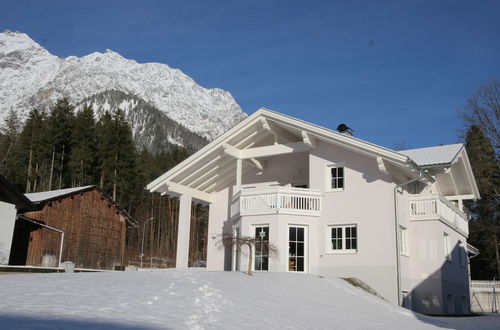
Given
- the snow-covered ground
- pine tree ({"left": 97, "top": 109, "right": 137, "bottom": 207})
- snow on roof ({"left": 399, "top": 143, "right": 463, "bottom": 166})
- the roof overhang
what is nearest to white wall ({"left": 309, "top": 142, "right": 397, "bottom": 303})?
snow on roof ({"left": 399, "top": 143, "right": 463, "bottom": 166})

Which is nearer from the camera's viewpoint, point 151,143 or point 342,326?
point 342,326

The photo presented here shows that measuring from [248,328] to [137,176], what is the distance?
4363 cm

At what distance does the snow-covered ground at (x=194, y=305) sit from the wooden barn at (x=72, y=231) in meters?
18.9

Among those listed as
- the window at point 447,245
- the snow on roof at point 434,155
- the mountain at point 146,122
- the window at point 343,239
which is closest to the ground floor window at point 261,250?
the window at point 343,239

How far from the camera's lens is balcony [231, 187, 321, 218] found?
19953 mm

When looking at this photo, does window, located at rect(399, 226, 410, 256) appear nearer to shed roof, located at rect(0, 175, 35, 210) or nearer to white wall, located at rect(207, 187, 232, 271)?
white wall, located at rect(207, 187, 232, 271)

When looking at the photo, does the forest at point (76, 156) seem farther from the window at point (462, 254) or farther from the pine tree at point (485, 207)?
the window at point (462, 254)

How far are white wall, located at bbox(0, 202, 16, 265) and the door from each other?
12.7 meters

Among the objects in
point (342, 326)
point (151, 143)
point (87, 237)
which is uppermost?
point (151, 143)

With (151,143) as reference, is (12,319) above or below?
below

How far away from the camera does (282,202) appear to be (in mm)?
19953

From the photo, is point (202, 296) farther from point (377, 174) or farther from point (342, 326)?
point (377, 174)

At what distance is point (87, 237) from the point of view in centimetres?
3412

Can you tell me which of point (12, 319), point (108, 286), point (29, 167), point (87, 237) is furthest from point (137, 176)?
point (12, 319)
